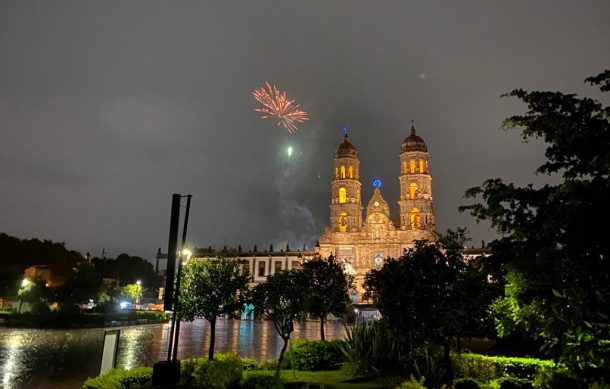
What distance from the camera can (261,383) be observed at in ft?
34.4

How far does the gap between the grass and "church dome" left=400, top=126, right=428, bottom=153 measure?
75.7 metres

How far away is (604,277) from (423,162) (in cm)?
7929

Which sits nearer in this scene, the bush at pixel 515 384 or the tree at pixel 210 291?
the bush at pixel 515 384

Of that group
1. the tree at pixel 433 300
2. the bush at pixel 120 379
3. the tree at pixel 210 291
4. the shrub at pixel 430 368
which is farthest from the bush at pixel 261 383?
the tree at pixel 210 291

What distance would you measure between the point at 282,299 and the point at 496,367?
21.5 feet

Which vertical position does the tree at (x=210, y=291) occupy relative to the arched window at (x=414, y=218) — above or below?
below

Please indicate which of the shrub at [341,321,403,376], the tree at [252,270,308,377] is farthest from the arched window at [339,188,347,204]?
the tree at [252,270,308,377]

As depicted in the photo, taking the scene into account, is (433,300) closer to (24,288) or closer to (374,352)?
(374,352)

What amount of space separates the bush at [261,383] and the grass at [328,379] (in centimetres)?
166

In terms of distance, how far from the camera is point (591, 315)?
269 inches

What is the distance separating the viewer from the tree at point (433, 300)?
1171cm

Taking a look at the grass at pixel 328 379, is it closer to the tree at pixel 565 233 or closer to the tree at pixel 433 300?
the tree at pixel 433 300

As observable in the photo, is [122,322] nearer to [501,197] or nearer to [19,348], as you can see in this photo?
[19,348]

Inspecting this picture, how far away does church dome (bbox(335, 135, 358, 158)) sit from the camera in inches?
3533
